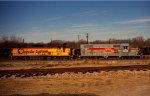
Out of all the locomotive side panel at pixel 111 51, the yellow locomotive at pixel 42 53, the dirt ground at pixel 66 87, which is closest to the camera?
the dirt ground at pixel 66 87

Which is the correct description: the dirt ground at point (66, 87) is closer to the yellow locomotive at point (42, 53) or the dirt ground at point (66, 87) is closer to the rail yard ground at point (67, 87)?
the rail yard ground at point (67, 87)

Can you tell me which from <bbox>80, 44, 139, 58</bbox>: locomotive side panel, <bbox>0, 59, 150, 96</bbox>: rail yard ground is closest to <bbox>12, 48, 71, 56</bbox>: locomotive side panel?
Result: <bbox>80, 44, 139, 58</bbox>: locomotive side panel

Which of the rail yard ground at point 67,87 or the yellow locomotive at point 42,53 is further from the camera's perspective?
the yellow locomotive at point 42,53

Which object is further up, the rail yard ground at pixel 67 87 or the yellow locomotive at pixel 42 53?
the yellow locomotive at pixel 42 53

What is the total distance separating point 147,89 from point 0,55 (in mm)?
43437

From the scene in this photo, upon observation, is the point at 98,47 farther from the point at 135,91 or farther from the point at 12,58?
the point at 135,91

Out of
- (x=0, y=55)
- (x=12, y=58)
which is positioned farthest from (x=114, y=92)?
(x=0, y=55)

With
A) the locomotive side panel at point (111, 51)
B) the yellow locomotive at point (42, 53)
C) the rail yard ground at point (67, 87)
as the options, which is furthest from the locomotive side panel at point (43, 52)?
the rail yard ground at point (67, 87)

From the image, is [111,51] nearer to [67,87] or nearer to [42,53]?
[42,53]

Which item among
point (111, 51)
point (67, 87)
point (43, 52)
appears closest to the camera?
point (67, 87)

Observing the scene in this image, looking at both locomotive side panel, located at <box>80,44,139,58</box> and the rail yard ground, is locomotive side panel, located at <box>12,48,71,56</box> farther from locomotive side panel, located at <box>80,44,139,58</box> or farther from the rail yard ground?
the rail yard ground

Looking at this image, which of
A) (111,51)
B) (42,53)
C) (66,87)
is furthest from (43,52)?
(66,87)

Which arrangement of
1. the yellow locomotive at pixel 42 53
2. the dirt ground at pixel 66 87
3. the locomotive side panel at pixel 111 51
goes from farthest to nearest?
the locomotive side panel at pixel 111 51 → the yellow locomotive at pixel 42 53 → the dirt ground at pixel 66 87

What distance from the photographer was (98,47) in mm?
44250
